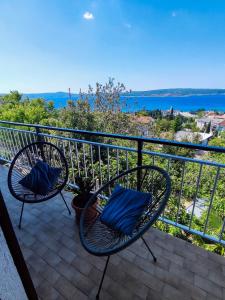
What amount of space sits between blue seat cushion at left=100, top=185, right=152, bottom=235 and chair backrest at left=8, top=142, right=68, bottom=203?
834 mm

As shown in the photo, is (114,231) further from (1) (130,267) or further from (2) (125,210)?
(1) (130,267)

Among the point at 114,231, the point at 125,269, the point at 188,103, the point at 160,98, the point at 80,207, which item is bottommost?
the point at 188,103

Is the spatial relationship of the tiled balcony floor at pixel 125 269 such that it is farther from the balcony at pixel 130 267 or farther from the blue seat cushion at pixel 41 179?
the blue seat cushion at pixel 41 179

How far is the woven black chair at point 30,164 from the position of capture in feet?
6.70

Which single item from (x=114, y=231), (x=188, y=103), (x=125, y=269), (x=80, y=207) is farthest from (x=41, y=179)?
(x=188, y=103)

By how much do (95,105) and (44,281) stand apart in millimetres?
9630

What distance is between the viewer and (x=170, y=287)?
140cm

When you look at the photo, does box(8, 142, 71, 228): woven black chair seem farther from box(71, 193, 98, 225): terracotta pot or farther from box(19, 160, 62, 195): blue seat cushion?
box(71, 193, 98, 225): terracotta pot

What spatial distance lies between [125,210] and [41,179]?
1.16 meters

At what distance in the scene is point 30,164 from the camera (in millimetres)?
2633

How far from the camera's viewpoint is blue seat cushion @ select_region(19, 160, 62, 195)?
6.69 feet

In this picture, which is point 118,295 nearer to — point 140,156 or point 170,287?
point 170,287

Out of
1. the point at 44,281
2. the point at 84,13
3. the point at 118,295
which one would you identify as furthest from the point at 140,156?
the point at 84,13

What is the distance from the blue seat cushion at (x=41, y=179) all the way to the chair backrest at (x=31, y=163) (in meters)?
0.06
